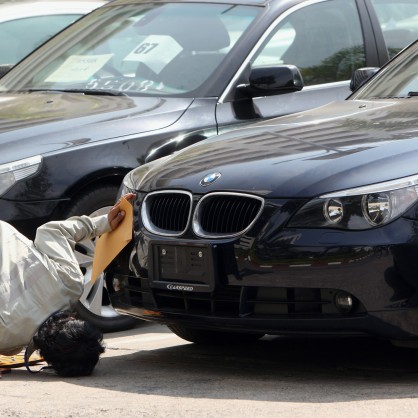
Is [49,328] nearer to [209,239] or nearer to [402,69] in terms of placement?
[209,239]

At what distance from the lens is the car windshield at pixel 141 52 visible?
792 cm

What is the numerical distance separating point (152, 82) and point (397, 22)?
191 cm

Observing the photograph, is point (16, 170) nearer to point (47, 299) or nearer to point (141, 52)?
point (47, 299)

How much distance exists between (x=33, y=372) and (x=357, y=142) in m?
1.81

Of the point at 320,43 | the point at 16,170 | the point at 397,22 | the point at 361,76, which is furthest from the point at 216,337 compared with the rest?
the point at 397,22

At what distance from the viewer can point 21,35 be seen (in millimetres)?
10961

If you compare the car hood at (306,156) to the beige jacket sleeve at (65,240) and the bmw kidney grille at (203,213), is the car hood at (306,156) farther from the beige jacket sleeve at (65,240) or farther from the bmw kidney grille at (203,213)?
the beige jacket sleeve at (65,240)

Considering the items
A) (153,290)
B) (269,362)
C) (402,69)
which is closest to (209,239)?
(153,290)

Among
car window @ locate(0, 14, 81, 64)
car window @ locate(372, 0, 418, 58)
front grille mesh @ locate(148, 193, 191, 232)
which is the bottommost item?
car window @ locate(0, 14, 81, 64)

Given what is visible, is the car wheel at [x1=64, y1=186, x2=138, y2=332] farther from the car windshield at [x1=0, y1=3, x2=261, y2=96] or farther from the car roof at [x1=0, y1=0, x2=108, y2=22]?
the car roof at [x1=0, y1=0, x2=108, y2=22]

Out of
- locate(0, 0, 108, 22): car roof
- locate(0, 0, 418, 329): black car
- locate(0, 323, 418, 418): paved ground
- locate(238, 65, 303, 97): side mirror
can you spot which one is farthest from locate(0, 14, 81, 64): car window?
locate(0, 323, 418, 418): paved ground

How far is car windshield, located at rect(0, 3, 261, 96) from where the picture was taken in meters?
7.92

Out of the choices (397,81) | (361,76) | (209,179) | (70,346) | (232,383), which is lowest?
(232,383)

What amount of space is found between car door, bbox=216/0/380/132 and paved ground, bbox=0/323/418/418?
1619 mm
